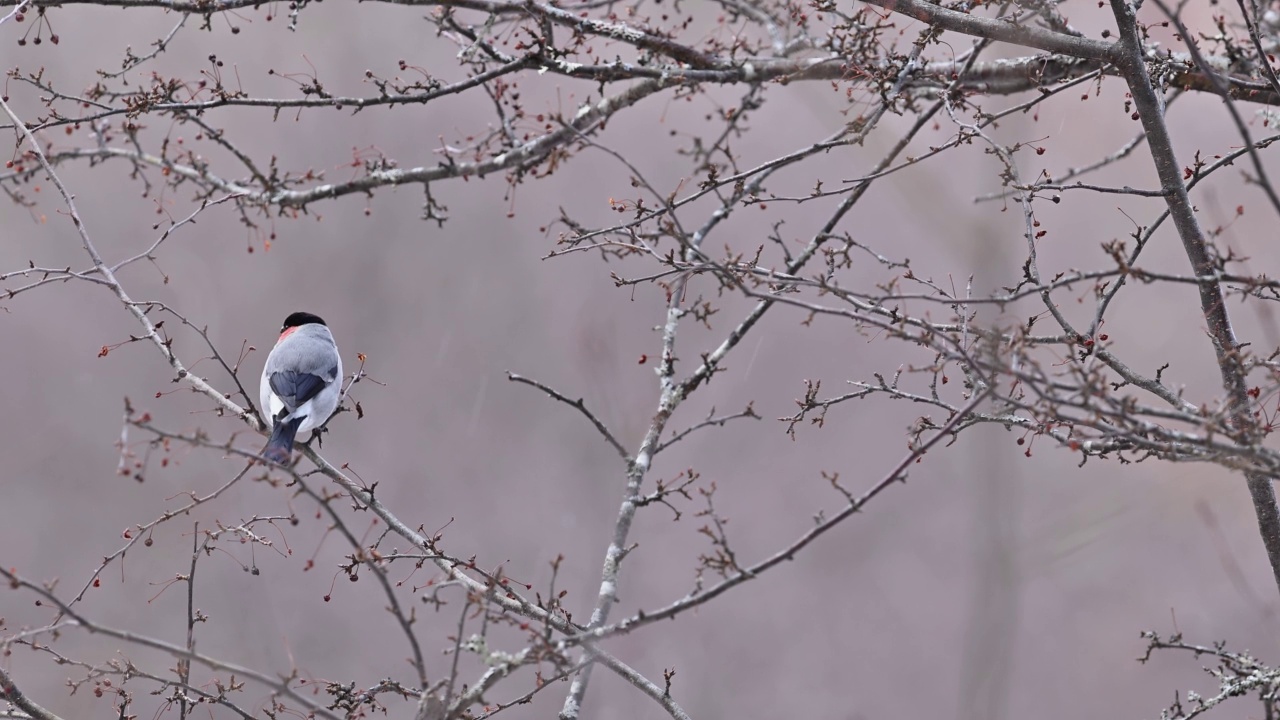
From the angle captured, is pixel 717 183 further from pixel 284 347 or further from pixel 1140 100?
pixel 284 347

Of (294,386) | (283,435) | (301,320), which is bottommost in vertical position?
(283,435)

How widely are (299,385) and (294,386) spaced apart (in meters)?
0.01

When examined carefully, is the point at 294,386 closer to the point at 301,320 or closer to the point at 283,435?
the point at 283,435

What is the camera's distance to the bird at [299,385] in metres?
2.74

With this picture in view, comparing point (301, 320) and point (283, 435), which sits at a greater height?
point (301, 320)

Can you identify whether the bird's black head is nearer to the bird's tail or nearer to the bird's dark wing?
the bird's dark wing

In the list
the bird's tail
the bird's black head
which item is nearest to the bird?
the bird's tail

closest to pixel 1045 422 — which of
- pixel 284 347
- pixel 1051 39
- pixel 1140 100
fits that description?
pixel 1140 100

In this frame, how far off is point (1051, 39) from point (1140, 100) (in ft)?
0.68

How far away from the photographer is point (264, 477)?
44.2 inches

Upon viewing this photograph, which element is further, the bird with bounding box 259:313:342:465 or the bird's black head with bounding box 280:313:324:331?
the bird's black head with bounding box 280:313:324:331

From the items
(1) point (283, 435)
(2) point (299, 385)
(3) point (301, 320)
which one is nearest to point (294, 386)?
(2) point (299, 385)

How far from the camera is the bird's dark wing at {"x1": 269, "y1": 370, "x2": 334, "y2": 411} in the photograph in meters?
2.76

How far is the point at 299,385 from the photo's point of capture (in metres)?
2.80
